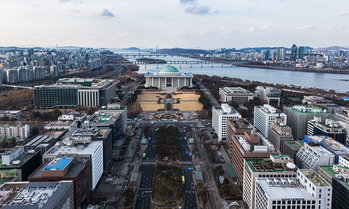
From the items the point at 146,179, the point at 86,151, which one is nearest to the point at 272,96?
the point at 146,179

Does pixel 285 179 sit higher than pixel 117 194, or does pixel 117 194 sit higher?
pixel 285 179

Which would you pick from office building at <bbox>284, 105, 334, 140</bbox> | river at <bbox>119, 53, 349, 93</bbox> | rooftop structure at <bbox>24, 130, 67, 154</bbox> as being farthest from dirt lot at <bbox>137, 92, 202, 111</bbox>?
river at <bbox>119, 53, 349, 93</bbox>

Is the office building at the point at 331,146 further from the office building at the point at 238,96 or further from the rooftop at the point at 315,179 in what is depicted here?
the office building at the point at 238,96

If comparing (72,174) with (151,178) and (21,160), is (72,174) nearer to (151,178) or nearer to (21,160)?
(21,160)

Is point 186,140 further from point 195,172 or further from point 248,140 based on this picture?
point 248,140

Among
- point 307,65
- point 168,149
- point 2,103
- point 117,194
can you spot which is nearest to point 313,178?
point 117,194

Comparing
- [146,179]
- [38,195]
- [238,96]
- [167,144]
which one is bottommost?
[146,179]
